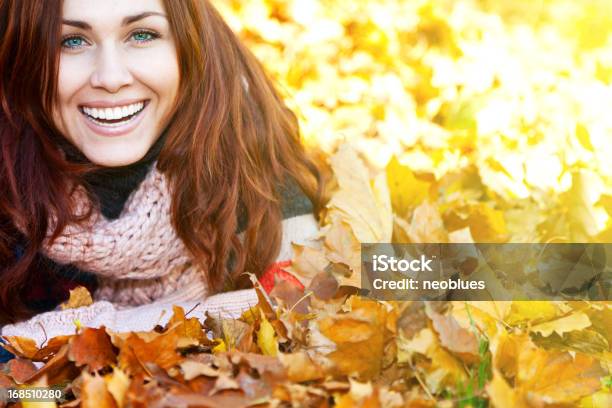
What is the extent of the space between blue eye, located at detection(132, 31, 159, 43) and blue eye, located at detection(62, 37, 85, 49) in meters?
0.12

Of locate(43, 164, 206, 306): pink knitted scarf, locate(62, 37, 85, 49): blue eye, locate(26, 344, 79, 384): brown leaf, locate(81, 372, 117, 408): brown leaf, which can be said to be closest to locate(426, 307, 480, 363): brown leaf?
locate(81, 372, 117, 408): brown leaf

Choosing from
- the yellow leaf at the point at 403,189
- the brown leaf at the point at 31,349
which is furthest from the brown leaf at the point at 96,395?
the yellow leaf at the point at 403,189

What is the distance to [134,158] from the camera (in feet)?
6.19

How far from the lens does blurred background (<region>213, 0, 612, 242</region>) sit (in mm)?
2062

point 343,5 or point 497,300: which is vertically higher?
point 343,5

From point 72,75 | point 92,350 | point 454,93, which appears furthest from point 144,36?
point 454,93

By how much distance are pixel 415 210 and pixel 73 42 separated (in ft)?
2.82

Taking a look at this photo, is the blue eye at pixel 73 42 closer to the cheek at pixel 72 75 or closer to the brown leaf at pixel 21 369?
the cheek at pixel 72 75

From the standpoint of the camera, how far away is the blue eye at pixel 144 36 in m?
1.80

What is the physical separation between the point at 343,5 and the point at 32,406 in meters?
2.30

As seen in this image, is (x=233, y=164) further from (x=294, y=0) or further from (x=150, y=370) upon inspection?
(x=294, y=0)

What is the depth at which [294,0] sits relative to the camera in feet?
9.82

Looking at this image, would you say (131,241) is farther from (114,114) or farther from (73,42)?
(73,42)

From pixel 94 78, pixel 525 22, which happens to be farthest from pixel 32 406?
pixel 525 22
